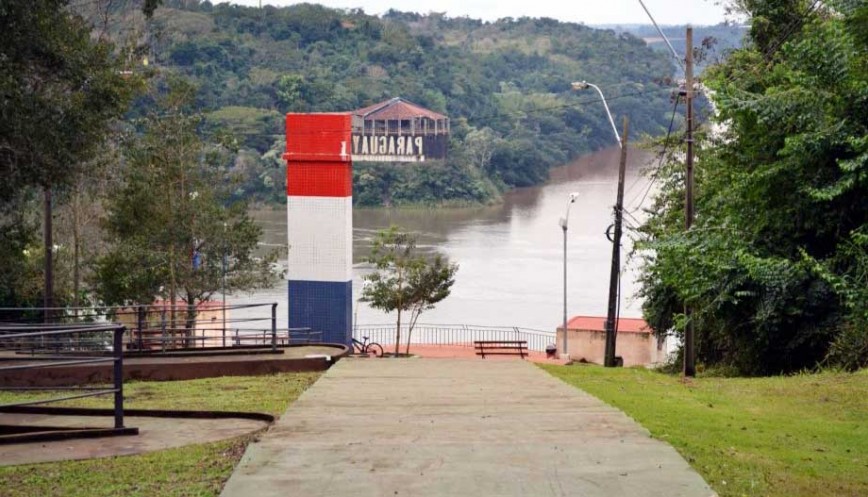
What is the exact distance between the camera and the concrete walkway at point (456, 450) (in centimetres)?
680

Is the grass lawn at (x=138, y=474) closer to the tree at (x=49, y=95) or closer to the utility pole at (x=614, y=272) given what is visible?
the tree at (x=49, y=95)

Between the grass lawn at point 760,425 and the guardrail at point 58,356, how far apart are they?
13.5ft

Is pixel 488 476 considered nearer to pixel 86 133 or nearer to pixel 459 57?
pixel 86 133

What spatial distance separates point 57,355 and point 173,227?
51.4 feet

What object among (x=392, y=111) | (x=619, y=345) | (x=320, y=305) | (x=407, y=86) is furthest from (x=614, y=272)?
(x=407, y=86)

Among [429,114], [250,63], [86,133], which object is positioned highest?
[250,63]

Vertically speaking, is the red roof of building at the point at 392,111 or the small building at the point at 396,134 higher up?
the red roof of building at the point at 392,111

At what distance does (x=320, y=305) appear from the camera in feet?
101

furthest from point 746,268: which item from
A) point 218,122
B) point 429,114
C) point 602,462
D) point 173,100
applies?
point 218,122

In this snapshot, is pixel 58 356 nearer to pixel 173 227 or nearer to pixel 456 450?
pixel 456 450

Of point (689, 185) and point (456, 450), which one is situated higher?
point (689, 185)

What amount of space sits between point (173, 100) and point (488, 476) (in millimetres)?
25652

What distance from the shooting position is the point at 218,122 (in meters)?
75.9

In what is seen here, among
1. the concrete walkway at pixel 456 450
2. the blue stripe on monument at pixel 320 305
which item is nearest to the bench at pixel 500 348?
the blue stripe on monument at pixel 320 305
